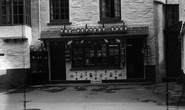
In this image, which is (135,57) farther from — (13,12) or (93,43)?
(13,12)

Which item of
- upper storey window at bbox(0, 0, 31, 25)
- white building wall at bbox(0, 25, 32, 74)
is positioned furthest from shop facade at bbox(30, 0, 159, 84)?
upper storey window at bbox(0, 0, 31, 25)

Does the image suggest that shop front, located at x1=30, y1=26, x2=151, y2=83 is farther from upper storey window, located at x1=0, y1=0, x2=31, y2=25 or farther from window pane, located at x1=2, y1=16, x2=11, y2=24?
window pane, located at x1=2, y1=16, x2=11, y2=24

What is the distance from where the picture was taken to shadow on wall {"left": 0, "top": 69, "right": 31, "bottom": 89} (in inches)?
657

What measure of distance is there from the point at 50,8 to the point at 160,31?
7.43 meters

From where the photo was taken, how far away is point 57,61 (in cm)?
1786

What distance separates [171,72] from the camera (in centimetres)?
1722

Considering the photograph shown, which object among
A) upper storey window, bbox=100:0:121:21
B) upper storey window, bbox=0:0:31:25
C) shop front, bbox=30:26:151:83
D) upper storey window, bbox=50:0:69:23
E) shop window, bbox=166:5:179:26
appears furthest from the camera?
upper storey window, bbox=50:0:69:23

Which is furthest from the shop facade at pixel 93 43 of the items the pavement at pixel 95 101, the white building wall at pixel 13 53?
the pavement at pixel 95 101

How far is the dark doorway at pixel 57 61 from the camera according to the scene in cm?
1784

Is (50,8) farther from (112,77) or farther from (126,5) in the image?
(112,77)

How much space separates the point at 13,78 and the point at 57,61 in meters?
3.04

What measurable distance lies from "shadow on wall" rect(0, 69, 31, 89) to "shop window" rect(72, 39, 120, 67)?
339cm

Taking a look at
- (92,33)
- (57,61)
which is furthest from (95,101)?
(57,61)

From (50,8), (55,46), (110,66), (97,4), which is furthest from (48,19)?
(110,66)
